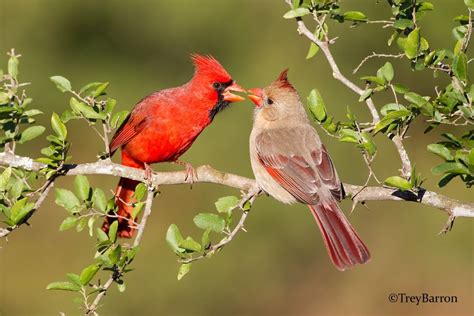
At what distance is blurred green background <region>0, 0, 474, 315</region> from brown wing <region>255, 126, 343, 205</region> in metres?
2.92

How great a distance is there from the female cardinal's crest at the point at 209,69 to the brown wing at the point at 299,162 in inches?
23.0

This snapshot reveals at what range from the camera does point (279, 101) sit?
448cm

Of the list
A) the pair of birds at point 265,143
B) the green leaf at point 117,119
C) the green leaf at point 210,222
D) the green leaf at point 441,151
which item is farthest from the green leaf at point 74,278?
the green leaf at point 441,151

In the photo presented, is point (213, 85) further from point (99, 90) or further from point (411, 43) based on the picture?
point (411, 43)

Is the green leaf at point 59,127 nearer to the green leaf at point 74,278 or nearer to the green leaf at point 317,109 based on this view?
the green leaf at point 74,278

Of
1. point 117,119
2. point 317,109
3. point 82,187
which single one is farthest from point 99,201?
point 317,109

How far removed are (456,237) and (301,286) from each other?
1.81 meters

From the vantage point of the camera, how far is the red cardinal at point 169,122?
15.2 ft

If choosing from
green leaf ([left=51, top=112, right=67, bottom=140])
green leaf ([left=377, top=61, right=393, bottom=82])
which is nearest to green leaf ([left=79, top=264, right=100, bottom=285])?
green leaf ([left=51, top=112, right=67, bottom=140])

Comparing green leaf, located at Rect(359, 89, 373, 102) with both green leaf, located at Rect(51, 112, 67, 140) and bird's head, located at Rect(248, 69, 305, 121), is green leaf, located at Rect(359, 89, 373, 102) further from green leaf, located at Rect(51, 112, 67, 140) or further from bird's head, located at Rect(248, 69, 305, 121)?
green leaf, located at Rect(51, 112, 67, 140)

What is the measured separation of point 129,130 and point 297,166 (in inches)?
44.7

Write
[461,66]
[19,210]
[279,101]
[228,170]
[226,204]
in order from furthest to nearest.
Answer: [228,170] → [279,101] → [226,204] → [19,210] → [461,66]

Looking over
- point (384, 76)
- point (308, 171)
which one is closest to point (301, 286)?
point (308, 171)

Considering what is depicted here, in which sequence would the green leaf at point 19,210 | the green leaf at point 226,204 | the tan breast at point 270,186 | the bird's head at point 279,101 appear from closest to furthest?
the green leaf at point 19,210 → the green leaf at point 226,204 → the tan breast at point 270,186 → the bird's head at point 279,101
